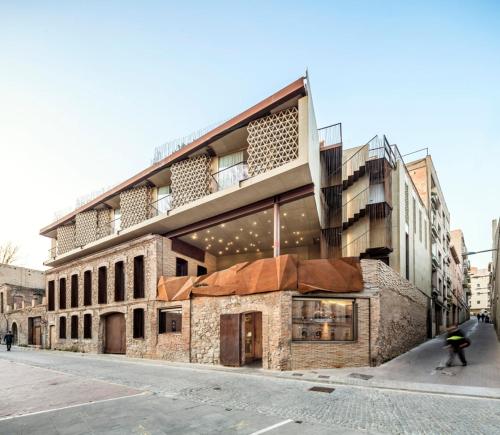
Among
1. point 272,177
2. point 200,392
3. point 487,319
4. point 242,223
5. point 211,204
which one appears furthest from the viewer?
point 487,319

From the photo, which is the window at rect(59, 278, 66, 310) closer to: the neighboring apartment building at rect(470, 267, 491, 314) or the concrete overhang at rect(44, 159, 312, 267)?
the concrete overhang at rect(44, 159, 312, 267)

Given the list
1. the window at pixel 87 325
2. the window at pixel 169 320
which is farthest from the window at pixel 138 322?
the window at pixel 87 325

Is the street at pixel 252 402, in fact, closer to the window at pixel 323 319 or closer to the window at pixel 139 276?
the window at pixel 323 319

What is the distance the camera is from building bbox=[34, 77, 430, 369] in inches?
542

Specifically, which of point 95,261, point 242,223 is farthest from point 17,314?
point 242,223

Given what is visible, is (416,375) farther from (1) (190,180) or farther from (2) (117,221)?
(2) (117,221)

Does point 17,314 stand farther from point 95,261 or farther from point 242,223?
point 242,223

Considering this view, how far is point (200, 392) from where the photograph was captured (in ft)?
33.3

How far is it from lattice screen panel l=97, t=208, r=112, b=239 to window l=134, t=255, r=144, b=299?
5770mm

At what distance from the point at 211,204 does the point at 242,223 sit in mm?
2626

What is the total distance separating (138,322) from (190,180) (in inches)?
355

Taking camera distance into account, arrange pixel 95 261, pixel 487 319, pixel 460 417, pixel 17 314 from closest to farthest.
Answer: pixel 460 417 → pixel 95 261 → pixel 17 314 → pixel 487 319

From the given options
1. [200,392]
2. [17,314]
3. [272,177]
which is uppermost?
[272,177]

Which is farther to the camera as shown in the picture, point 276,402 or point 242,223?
point 242,223
